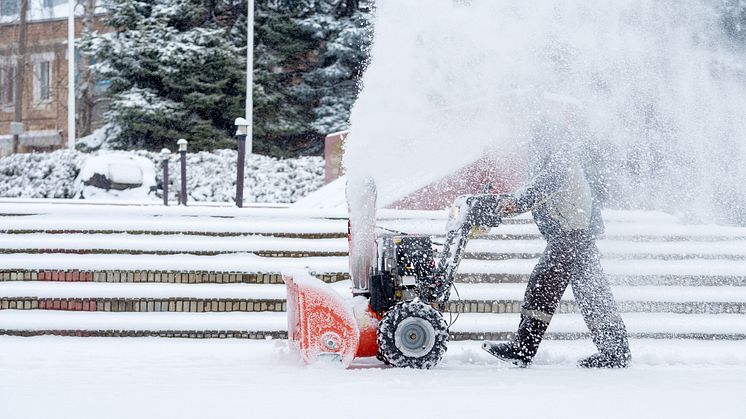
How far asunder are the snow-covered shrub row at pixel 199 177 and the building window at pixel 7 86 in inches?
678

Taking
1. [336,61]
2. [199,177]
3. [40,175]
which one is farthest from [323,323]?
[336,61]

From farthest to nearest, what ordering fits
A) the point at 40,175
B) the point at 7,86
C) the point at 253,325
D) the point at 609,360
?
the point at 7,86, the point at 40,175, the point at 253,325, the point at 609,360

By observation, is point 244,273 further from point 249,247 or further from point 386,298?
point 386,298

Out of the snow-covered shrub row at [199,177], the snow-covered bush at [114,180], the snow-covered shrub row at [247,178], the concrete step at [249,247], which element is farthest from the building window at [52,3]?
the concrete step at [249,247]

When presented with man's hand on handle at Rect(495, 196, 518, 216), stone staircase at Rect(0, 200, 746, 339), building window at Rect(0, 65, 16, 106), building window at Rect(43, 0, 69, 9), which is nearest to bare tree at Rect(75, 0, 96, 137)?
building window at Rect(43, 0, 69, 9)

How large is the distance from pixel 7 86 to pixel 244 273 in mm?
28850

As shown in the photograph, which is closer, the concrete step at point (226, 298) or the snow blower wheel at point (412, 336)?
the snow blower wheel at point (412, 336)

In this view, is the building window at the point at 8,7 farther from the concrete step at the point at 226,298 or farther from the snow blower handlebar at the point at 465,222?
the snow blower handlebar at the point at 465,222

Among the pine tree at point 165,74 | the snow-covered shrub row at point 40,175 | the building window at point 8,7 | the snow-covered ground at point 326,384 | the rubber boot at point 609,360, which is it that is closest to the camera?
the snow-covered ground at point 326,384

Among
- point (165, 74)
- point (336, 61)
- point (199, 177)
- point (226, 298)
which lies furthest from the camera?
point (336, 61)

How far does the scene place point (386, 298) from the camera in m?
5.09

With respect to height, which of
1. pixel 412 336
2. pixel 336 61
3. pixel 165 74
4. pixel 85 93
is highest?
pixel 336 61

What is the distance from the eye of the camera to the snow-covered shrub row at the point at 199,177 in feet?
48.7

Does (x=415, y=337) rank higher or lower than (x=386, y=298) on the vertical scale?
lower
